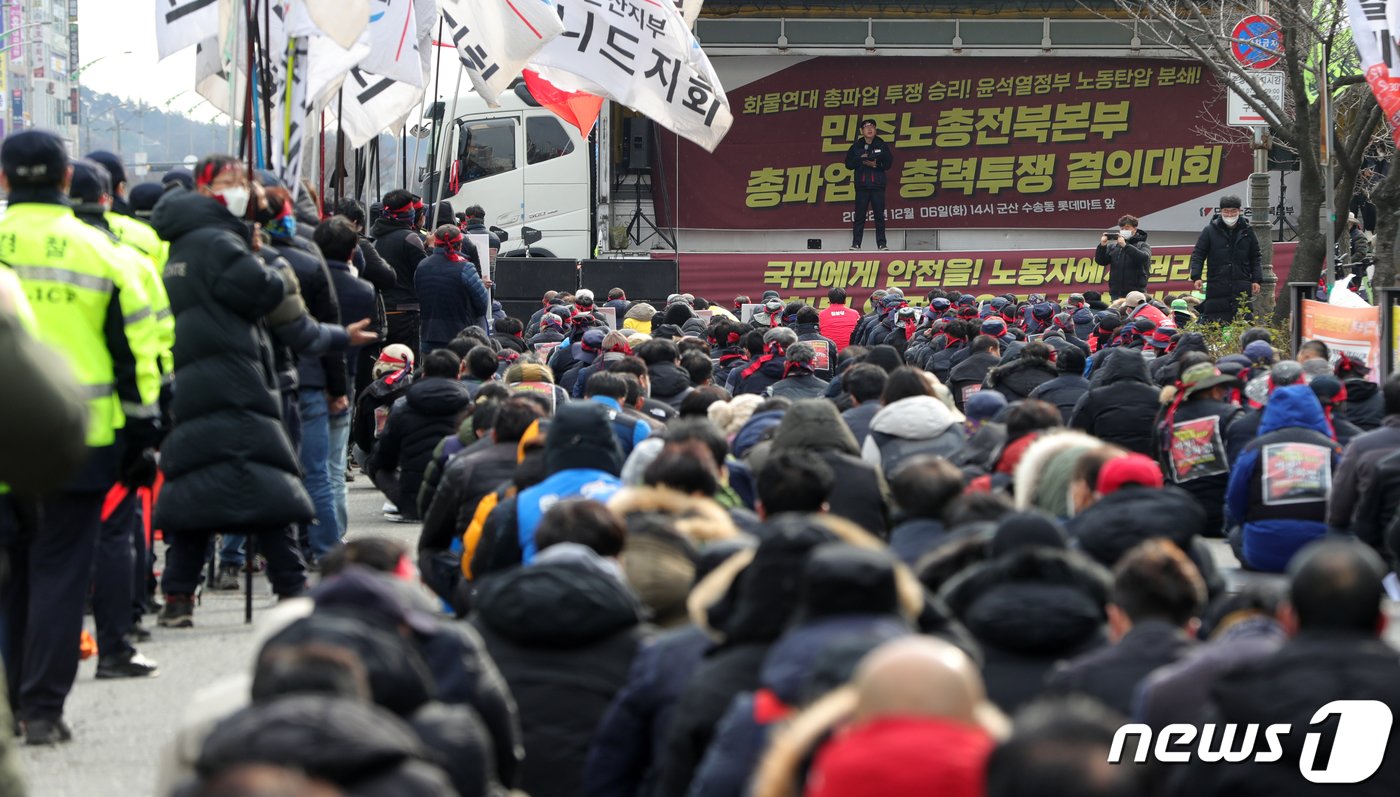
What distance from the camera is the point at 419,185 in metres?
26.9

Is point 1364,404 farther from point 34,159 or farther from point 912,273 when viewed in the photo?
point 912,273

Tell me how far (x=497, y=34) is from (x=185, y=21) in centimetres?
354

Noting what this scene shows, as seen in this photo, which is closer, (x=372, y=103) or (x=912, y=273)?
(x=372, y=103)

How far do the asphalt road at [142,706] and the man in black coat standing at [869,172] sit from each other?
63.8 ft

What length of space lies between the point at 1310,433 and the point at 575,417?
4.48 meters

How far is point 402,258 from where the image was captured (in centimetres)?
1459

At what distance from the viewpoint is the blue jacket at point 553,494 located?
22.8 ft

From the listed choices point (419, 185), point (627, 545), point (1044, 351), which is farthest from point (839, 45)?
point (627, 545)

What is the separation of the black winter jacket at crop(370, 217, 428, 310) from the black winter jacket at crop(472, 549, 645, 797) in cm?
938

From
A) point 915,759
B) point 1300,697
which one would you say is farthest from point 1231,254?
point 915,759

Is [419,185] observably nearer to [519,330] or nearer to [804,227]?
[804,227]

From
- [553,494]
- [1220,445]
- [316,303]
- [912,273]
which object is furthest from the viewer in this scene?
[912,273]

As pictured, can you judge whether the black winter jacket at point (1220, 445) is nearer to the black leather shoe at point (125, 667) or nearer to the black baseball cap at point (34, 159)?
the black leather shoe at point (125, 667)

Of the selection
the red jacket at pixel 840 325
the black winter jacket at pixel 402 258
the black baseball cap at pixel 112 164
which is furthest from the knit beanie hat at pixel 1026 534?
the red jacket at pixel 840 325
